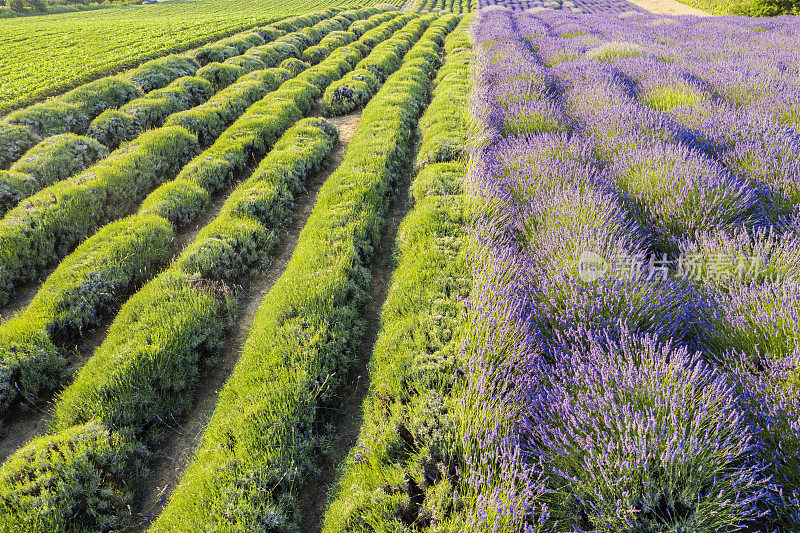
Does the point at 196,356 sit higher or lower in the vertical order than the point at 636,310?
lower

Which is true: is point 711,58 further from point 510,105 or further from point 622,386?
point 622,386

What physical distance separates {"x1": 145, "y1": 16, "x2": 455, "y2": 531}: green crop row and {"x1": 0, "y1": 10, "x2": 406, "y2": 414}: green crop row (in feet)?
6.53

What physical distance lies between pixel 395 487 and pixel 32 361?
12.5 ft

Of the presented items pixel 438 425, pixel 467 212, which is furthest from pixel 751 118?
pixel 438 425

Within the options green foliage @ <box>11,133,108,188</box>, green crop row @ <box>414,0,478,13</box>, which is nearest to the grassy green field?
green foliage @ <box>11,133,108,188</box>

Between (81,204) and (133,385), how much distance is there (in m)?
4.25

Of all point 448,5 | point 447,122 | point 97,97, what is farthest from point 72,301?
point 448,5

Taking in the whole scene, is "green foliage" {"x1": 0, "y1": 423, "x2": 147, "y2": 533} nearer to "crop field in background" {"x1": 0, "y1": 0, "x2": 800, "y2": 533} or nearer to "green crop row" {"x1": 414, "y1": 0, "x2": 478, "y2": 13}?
"crop field in background" {"x1": 0, "y1": 0, "x2": 800, "y2": 533}

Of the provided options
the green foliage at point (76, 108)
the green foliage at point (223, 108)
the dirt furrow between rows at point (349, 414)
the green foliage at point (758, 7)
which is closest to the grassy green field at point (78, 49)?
the green foliage at point (76, 108)

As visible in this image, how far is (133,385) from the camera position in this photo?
3285mm

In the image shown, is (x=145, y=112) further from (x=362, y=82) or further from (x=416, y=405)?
(x=416, y=405)

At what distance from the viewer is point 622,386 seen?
2199mm

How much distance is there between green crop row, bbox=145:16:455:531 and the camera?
2.49 m

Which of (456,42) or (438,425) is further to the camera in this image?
(456,42)
